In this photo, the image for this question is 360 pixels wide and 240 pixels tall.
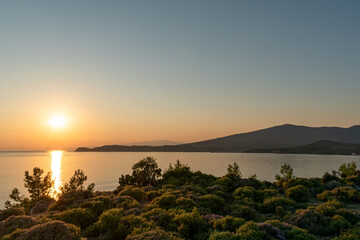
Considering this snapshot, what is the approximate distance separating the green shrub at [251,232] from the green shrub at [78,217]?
9.22 metres

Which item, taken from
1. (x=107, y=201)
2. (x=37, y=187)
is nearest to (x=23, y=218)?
(x=107, y=201)

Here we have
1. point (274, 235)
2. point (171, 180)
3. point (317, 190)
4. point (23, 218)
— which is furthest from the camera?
point (171, 180)

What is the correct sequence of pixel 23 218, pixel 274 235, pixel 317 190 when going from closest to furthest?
A: 1. pixel 274 235
2. pixel 23 218
3. pixel 317 190

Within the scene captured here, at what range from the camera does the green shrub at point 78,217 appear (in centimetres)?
1456

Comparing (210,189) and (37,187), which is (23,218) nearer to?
(210,189)

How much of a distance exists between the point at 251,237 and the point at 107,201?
12366 mm

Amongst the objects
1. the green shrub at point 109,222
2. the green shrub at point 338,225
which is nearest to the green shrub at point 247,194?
the green shrub at point 338,225

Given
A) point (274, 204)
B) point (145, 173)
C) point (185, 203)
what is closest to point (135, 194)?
point (185, 203)

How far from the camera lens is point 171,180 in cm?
3291

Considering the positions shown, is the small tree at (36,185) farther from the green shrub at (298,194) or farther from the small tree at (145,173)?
the green shrub at (298,194)

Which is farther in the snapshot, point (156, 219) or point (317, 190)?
point (317, 190)

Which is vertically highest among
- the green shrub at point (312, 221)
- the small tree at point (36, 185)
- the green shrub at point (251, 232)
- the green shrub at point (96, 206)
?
the green shrub at point (251, 232)

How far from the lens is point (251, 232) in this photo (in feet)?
35.5

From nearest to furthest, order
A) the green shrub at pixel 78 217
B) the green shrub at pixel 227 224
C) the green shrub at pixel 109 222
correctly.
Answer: the green shrub at pixel 227 224 < the green shrub at pixel 109 222 < the green shrub at pixel 78 217
